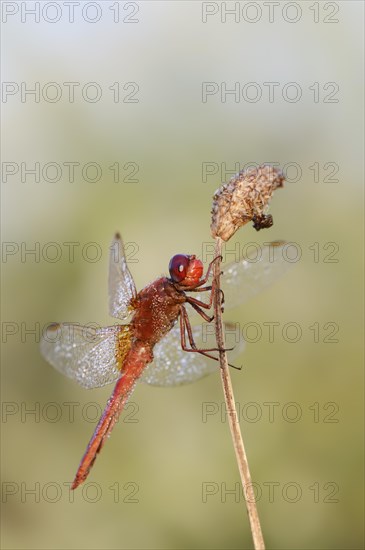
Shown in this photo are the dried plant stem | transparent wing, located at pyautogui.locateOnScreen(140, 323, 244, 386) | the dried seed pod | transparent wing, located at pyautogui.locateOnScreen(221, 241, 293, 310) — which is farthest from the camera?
transparent wing, located at pyautogui.locateOnScreen(140, 323, 244, 386)

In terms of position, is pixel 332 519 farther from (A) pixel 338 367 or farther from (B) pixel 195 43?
(B) pixel 195 43

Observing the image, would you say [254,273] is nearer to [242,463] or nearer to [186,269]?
[186,269]

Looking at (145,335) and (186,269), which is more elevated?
(186,269)

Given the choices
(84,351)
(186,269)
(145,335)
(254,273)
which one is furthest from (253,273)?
(84,351)

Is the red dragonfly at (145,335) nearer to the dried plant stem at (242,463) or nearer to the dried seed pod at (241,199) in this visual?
the dried seed pod at (241,199)

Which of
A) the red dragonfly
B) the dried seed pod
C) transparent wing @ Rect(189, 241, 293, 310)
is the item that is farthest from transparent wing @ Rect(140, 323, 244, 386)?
the dried seed pod

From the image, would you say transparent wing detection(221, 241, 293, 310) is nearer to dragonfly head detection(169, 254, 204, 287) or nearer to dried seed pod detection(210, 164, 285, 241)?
dragonfly head detection(169, 254, 204, 287)
